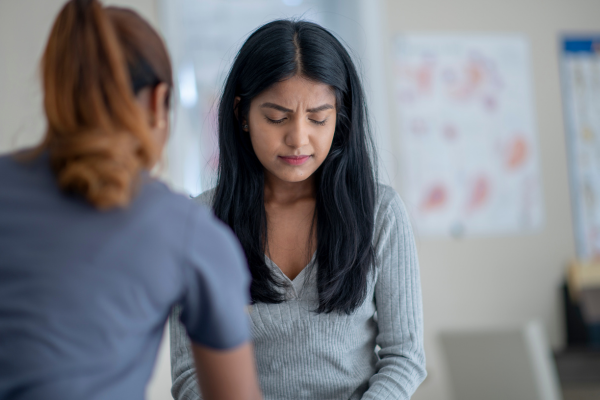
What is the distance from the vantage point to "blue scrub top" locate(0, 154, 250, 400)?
1.88 feet

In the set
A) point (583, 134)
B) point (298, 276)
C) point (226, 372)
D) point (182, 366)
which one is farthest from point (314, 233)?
point (583, 134)

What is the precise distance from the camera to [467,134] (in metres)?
2.73

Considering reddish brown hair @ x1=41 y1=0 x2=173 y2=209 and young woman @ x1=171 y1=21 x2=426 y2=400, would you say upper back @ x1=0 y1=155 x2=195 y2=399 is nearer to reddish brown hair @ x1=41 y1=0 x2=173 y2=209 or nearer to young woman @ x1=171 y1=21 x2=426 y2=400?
reddish brown hair @ x1=41 y1=0 x2=173 y2=209

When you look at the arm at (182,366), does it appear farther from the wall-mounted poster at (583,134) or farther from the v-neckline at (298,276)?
the wall-mounted poster at (583,134)

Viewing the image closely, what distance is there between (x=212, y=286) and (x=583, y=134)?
278 centimetres

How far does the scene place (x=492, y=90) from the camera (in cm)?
276

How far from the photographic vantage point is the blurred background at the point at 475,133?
8.55ft

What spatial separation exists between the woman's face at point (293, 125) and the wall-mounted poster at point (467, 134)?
62.8 inches

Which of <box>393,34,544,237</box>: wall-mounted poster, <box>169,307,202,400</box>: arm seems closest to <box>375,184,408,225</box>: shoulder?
<box>169,307,202,400</box>: arm

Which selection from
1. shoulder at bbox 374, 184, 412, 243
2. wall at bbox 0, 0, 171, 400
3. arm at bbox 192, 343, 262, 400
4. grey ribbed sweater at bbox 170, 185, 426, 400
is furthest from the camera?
wall at bbox 0, 0, 171, 400

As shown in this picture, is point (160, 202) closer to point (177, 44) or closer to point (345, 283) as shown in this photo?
point (345, 283)

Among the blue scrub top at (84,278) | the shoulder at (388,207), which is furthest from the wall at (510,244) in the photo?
the blue scrub top at (84,278)

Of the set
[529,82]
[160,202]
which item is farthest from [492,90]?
[160,202]

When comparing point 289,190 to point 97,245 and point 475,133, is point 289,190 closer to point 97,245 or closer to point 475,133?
point 97,245
